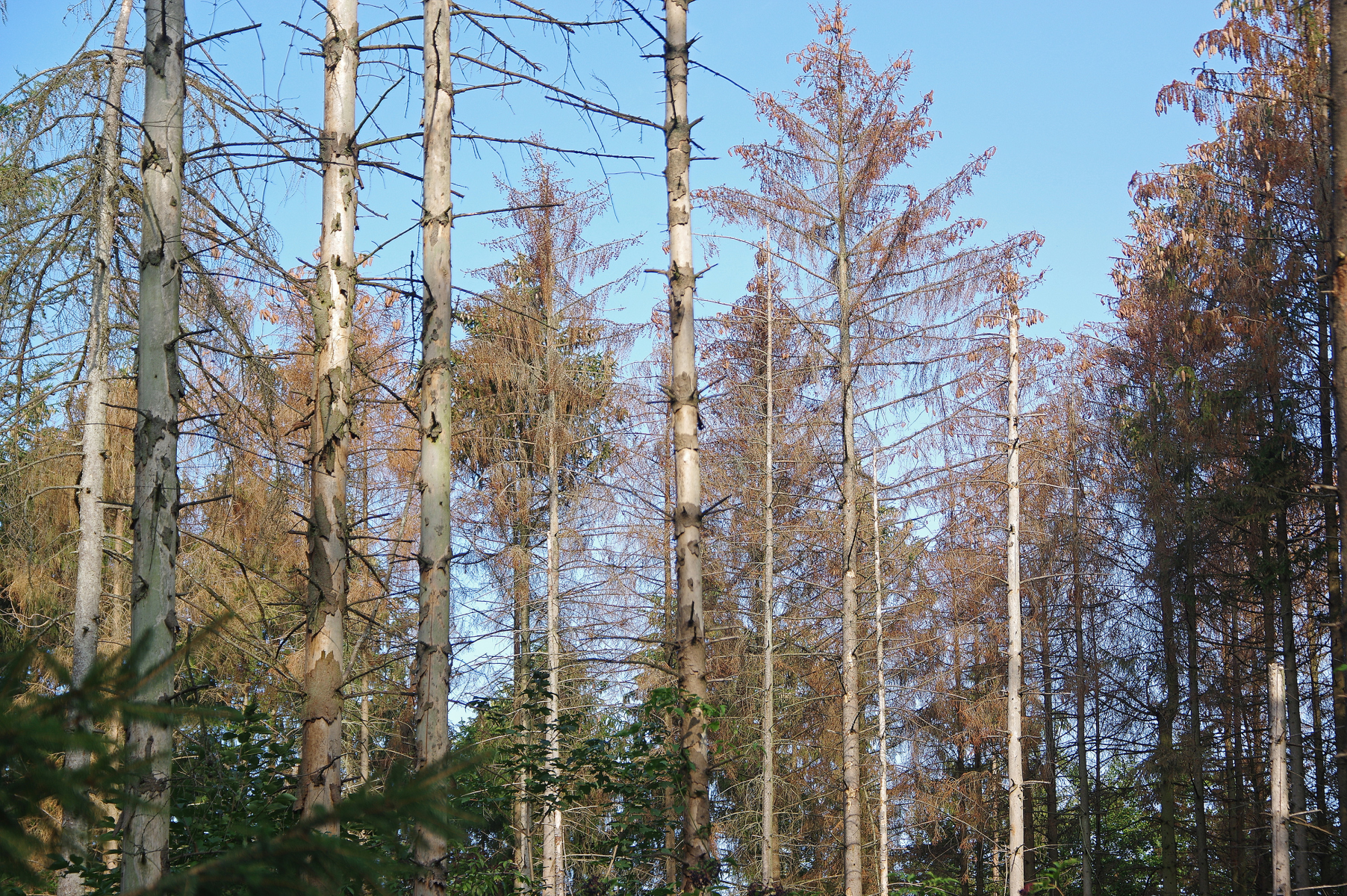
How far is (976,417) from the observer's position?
53.8ft

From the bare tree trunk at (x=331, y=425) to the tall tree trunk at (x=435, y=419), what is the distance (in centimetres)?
52

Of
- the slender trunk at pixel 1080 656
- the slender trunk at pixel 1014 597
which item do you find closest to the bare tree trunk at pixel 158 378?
the slender trunk at pixel 1014 597

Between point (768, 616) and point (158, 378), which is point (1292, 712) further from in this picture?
point (158, 378)

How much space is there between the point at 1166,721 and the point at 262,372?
18220mm

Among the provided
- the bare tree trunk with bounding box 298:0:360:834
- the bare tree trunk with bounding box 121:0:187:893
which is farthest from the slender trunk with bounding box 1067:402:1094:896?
the bare tree trunk with bounding box 121:0:187:893

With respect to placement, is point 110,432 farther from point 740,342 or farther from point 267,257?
point 740,342

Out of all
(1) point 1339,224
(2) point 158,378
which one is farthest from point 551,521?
(1) point 1339,224

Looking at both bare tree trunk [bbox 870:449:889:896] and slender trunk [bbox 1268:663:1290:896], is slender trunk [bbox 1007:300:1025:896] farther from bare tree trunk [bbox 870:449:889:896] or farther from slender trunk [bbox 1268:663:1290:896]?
slender trunk [bbox 1268:663:1290:896]

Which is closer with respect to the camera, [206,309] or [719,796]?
[206,309]

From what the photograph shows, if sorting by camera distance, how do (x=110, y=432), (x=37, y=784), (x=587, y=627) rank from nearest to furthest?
(x=37, y=784), (x=110, y=432), (x=587, y=627)

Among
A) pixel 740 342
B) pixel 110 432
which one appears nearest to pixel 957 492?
pixel 740 342

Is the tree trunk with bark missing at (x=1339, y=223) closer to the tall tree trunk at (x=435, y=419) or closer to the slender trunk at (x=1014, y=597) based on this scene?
the tall tree trunk at (x=435, y=419)

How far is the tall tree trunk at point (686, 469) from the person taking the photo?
643 centimetres

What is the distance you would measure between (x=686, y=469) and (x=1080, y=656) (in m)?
16.9
